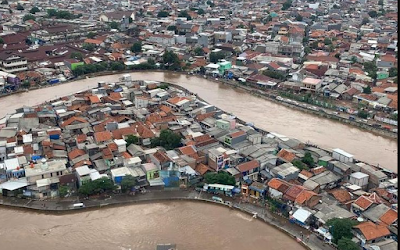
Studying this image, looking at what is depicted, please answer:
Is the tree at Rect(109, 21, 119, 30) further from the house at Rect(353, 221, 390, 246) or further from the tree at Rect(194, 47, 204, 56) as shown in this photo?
the house at Rect(353, 221, 390, 246)

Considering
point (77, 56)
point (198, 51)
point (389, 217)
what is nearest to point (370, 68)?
point (198, 51)

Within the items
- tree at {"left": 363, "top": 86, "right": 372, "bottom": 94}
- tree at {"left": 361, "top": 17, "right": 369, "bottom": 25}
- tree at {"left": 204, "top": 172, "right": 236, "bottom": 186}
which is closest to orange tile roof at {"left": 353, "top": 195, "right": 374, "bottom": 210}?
tree at {"left": 204, "top": 172, "right": 236, "bottom": 186}

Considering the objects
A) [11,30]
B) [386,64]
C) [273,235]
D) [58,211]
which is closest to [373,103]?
[386,64]

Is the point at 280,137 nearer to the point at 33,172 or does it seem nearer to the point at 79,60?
the point at 33,172

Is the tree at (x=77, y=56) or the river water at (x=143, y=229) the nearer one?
the river water at (x=143, y=229)

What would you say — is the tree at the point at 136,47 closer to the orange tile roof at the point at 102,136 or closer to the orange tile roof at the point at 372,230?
the orange tile roof at the point at 102,136

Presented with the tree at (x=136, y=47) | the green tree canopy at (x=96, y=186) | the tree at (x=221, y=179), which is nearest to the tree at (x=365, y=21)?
the tree at (x=136, y=47)

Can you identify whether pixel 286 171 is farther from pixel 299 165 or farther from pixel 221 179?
pixel 221 179
